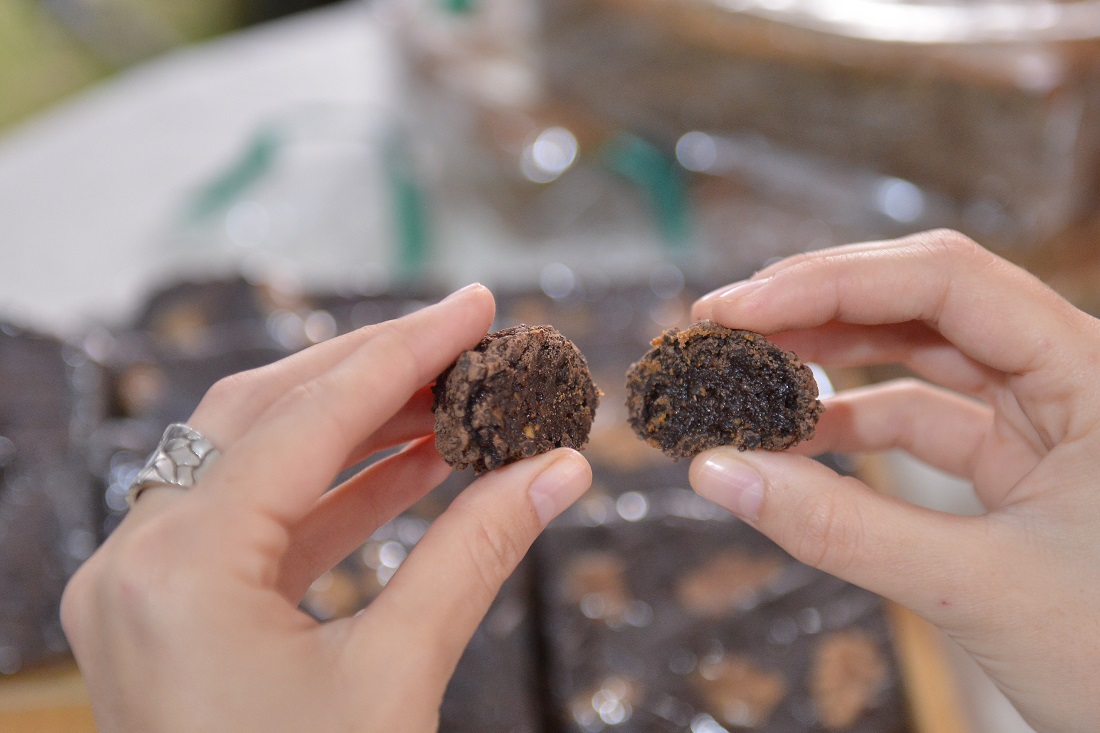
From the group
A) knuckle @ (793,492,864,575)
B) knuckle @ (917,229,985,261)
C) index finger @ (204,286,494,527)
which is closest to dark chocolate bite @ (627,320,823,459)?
knuckle @ (793,492,864,575)

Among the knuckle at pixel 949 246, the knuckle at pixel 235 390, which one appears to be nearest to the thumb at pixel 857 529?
the knuckle at pixel 949 246

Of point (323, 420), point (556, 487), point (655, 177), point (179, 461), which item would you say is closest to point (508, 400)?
point (556, 487)

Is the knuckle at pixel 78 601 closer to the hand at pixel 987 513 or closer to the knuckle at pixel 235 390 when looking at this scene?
the knuckle at pixel 235 390

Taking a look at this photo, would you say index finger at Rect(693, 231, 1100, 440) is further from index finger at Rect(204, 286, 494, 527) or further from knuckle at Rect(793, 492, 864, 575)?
index finger at Rect(204, 286, 494, 527)

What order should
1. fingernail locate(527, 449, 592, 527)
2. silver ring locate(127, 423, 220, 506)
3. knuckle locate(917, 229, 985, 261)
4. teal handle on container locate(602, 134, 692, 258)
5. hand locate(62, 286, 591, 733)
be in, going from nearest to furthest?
hand locate(62, 286, 591, 733), silver ring locate(127, 423, 220, 506), fingernail locate(527, 449, 592, 527), knuckle locate(917, 229, 985, 261), teal handle on container locate(602, 134, 692, 258)

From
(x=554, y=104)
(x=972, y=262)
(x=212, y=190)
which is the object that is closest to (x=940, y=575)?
(x=972, y=262)

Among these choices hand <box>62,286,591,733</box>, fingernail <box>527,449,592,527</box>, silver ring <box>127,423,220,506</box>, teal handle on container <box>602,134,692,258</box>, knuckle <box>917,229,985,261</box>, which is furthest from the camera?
teal handle on container <box>602,134,692,258</box>
